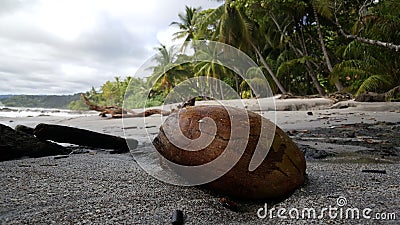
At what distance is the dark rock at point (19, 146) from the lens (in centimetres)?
192

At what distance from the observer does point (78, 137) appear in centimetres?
260

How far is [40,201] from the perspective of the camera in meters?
1.07

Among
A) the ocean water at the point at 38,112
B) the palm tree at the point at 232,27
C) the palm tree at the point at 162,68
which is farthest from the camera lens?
the palm tree at the point at 232,27

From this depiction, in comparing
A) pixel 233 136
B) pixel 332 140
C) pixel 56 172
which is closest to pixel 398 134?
pixel 332 140

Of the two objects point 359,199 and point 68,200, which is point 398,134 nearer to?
point 359,199

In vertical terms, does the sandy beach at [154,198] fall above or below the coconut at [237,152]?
below

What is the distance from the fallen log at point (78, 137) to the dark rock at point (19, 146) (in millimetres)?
203

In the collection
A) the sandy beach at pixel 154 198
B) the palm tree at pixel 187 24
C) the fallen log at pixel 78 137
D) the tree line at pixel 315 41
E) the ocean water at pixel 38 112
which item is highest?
the palm tree at pixel 187 24

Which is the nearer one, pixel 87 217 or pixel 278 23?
pixel 87 217

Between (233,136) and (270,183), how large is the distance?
9.4 inches

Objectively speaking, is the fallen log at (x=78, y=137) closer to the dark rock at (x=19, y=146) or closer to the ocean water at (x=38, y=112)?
the dark rock at (x=19, y=146)

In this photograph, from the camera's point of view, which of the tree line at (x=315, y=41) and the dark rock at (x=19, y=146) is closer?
the dark rock at (x=19, y=146)

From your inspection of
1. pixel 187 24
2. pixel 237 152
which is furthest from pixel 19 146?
pixel 187 24

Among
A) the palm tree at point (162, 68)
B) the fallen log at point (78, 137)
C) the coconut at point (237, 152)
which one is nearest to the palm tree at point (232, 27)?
the palm tree at point (162, 68)
